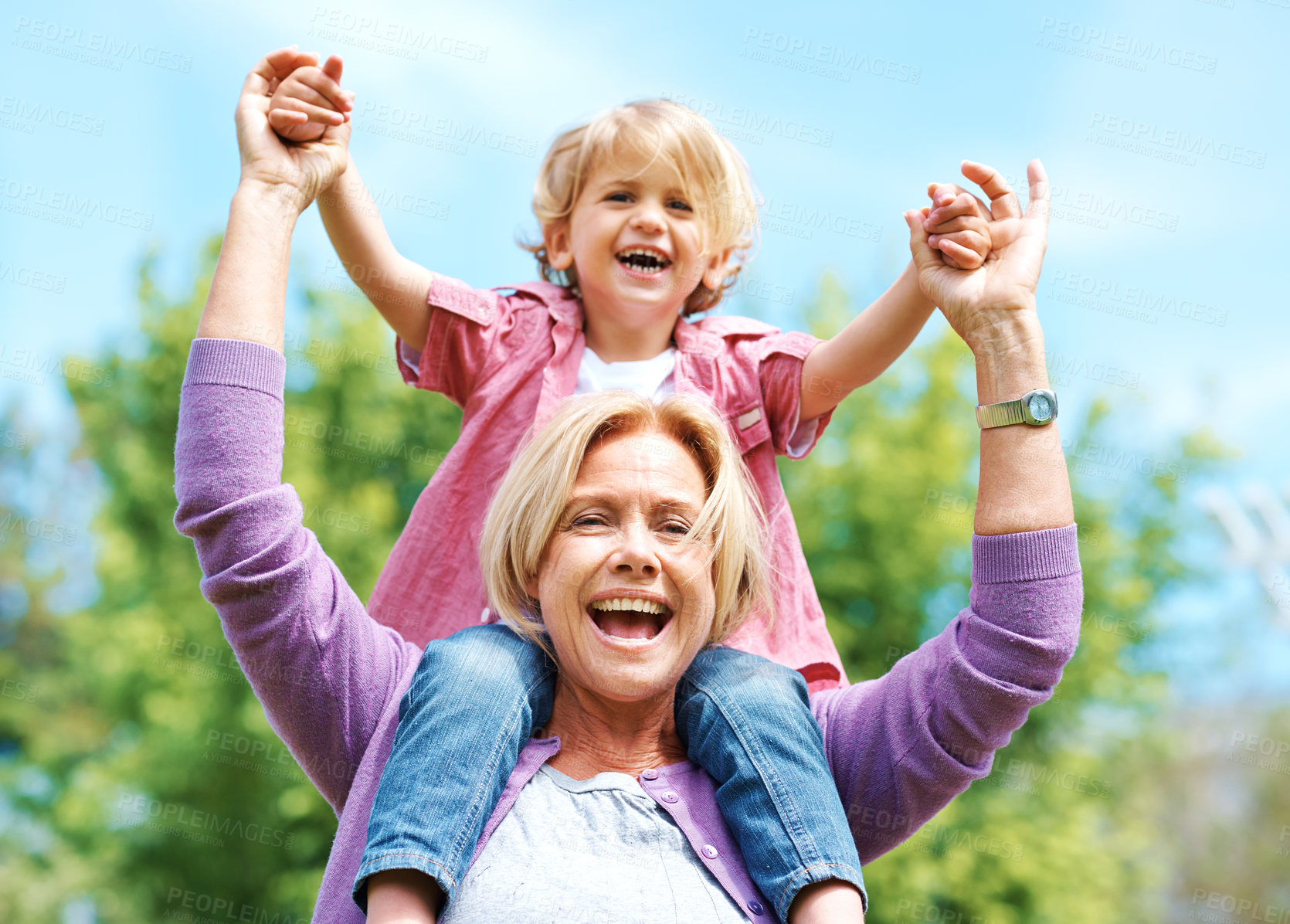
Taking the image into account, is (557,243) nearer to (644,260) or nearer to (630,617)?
(644,260)

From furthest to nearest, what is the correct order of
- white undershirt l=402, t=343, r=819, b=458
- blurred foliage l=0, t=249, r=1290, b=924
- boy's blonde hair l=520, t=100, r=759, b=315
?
→ blurred foliage l=0, t=249, r=1290, b=924 < boy's blonde hair l=520, t=100, r=759, b=315 < white undershirt l=402, t=343, r=819, b=458

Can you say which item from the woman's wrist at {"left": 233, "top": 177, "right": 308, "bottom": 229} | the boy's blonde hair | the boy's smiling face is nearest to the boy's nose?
the boy's smiling face

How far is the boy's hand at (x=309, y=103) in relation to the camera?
2092 millimetres

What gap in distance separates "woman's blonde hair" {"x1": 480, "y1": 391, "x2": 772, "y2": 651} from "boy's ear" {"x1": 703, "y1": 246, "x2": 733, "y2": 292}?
0.83 metres

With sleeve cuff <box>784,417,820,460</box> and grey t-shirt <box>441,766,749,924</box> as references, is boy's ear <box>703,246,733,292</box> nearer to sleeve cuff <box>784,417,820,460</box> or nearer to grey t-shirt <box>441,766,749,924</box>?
sleeve cuff <box>784,417,820,460</box>

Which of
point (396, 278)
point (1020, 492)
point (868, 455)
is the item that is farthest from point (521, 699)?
point (868, 455)

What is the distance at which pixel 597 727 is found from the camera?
204 cm

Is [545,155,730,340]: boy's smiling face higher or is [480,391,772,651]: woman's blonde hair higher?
[545,155,730,340]: boy's smiling face

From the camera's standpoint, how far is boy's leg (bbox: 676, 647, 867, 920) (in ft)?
5.78

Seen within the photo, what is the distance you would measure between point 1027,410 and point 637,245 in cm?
117

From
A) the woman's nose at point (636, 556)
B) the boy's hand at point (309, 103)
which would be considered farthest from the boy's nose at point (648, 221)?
the woman's nose at point (636, 556)

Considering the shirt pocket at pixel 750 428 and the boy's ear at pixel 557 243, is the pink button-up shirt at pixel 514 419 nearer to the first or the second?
the shirt pocket at pixel 750 428

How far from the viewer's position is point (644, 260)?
2.81 m

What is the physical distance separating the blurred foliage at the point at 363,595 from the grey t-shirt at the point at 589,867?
9.13 metres
